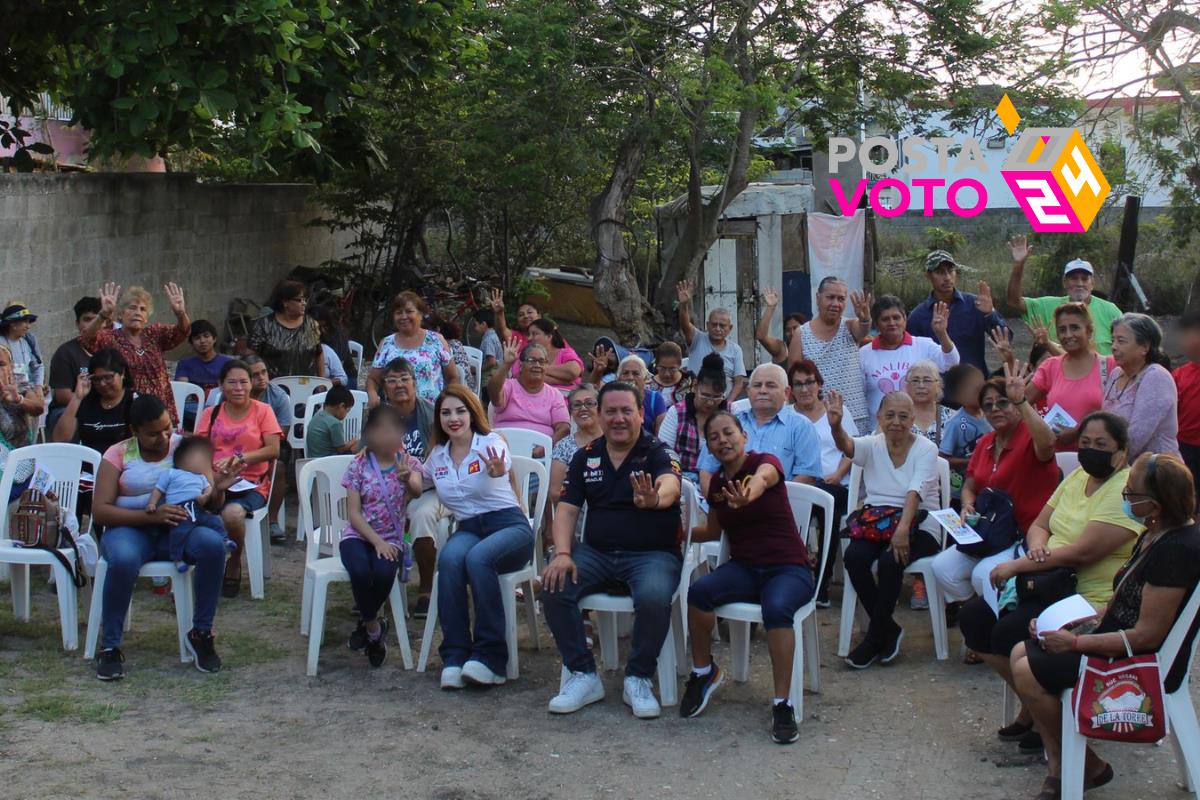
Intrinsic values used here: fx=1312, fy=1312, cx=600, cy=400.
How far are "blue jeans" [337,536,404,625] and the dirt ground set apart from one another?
335 millimetres

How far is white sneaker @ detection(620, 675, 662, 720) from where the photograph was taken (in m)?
5.53

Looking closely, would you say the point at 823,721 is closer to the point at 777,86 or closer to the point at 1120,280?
the point at 777,86

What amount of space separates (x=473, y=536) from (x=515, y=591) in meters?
0.44

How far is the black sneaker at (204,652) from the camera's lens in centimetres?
611

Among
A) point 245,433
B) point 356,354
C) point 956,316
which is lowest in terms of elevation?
point 245,433

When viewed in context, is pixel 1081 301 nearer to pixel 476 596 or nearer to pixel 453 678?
pixel 476 596

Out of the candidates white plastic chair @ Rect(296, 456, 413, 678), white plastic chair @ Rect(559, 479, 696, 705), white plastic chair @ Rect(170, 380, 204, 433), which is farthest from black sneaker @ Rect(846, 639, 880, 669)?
white plastic chair @ Rect(170, 380, 204, 433)

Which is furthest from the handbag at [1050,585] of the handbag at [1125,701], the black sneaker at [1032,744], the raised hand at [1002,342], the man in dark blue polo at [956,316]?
the man in dark blue polo at [956,316]

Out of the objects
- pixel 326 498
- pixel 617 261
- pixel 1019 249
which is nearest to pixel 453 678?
pixel 326 498

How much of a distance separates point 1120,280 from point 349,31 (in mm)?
10218

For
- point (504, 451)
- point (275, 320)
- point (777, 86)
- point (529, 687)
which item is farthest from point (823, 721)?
point (777, 86)

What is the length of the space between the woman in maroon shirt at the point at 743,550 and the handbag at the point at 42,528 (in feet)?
10.0

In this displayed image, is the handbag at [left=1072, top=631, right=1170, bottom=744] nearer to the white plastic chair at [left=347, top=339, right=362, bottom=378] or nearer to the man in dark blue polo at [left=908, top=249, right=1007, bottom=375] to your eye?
the man in dark blue polo at [left=908, top=249, right=1007, bottom=375]

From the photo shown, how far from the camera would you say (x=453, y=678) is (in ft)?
19.4
